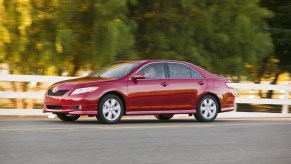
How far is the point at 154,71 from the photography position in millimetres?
15664

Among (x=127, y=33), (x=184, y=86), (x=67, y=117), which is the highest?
(x=127, y=33)

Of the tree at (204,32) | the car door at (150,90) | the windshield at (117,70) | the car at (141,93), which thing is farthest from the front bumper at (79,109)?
the tree at (204,32)

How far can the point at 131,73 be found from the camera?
49.4 ft

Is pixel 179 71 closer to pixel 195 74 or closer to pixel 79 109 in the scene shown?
pixel 195 74

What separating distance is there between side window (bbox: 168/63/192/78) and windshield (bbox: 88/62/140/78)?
927 millimetres

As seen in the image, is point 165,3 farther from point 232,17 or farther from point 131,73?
point 131,73

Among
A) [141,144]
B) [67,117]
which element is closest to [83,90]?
[67,117]

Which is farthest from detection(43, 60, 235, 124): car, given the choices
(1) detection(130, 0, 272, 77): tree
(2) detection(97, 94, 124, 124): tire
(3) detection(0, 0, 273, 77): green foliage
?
(1) detection(130, 0, 272, 77): tree

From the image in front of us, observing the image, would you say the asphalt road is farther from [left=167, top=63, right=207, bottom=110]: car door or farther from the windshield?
the windshield

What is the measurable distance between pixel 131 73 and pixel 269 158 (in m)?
6.25

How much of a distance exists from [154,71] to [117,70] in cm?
88

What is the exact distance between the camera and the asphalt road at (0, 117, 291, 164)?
884cm

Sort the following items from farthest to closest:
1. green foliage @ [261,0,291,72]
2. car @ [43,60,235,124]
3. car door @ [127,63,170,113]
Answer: green foliage @ [261,0,291,72] → car door @ [127,63,170,113] → car @ [43,60,235,124]

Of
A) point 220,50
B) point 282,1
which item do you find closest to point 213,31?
point 220,50
